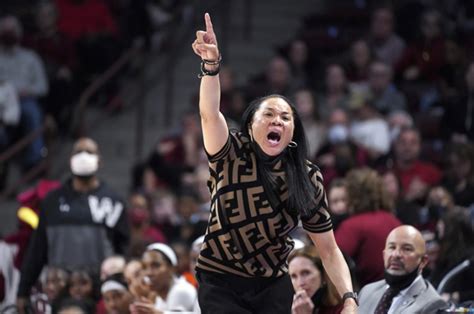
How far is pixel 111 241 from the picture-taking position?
9883mm

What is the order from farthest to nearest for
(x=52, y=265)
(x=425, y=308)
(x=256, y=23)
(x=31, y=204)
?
(x=256, y=23) < (x=31, y=204) < (x=52, y=265) < (x=425, y=308)

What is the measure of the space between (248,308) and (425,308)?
4.37ft

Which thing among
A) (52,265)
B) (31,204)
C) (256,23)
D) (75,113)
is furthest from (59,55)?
(52,265)

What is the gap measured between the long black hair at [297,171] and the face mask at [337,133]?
5.96m

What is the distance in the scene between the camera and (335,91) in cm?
1316

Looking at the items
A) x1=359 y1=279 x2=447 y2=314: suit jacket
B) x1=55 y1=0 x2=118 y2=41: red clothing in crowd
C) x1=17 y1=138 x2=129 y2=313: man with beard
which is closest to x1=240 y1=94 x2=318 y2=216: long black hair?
x1=359 y1=279 x2=447 y2=314: suit jacket

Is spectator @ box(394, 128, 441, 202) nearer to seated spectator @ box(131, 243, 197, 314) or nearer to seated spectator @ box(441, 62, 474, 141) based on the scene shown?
seated spectator @ box(441, 62, 474, 141)

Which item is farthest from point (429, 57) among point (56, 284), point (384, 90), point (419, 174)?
point (56, 284)

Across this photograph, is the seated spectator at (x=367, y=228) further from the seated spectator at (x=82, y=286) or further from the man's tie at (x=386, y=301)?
the seated spectator at (x=82, y=286)

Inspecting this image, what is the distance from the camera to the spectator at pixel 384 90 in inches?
502

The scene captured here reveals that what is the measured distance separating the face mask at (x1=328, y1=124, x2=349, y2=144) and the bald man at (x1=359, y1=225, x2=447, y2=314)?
4.80m

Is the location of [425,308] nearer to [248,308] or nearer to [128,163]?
[248,308]

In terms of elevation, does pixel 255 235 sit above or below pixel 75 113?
below

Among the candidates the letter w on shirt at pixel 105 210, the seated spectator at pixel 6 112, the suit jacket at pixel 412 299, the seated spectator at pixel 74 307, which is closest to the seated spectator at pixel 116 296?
the seated spectator at pixel 74 307
